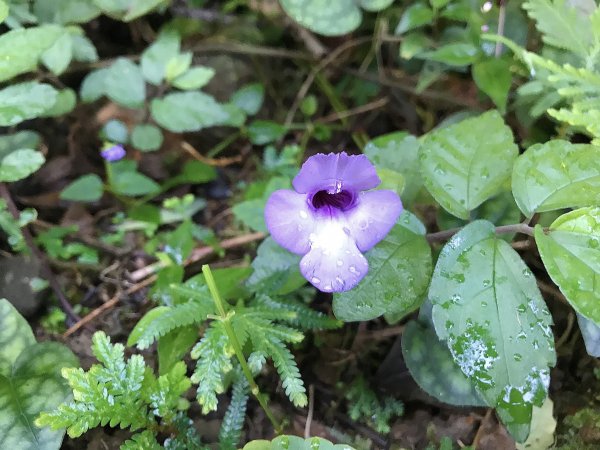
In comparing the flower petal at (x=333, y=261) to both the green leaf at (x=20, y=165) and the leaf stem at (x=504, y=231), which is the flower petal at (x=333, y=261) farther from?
the green leaf at (x=20, y=165)

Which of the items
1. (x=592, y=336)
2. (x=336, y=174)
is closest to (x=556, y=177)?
(x=592, y=336)

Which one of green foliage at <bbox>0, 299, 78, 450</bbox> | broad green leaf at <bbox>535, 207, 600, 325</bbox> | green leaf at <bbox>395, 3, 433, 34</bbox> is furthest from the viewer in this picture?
green leaf at <bbox>395, 3, 433, 34</bbox>

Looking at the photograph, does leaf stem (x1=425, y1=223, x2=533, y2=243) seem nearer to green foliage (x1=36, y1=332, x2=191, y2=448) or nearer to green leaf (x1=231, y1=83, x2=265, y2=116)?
green foliage (x1=36, y1=332, x2=191, y2=448)

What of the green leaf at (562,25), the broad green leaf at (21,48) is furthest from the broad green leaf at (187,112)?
the green leaf at (562,25)

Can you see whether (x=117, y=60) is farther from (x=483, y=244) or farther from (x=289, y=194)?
(x=483, y=244)

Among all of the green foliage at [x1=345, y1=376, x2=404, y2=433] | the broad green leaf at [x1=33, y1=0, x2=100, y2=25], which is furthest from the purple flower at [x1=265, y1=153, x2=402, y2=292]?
the broad green leaf at [x1=33, y1=0, x2=100, y2=25]

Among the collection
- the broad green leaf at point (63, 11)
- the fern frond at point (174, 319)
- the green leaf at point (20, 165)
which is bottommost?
the fern frond at point (174, 319)
